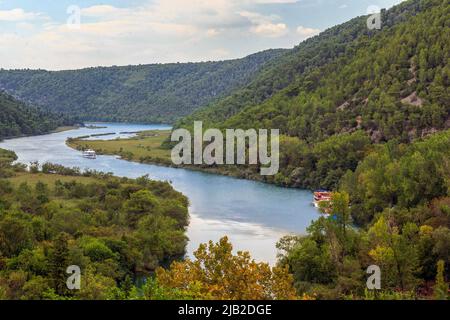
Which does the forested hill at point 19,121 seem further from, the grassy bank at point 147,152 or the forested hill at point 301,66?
the forested hill at point 301,66

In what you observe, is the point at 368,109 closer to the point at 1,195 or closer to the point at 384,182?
the point at 384,182

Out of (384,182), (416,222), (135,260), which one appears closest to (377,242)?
(416,222)

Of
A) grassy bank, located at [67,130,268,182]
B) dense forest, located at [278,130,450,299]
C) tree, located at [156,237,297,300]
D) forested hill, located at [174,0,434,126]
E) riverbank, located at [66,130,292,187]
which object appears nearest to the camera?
tree, located at [156,237,297,300]

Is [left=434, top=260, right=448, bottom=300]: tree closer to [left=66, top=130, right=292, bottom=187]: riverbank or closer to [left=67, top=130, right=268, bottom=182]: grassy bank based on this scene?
[left=66, top=130, right=292, bottom=187]: riverbank

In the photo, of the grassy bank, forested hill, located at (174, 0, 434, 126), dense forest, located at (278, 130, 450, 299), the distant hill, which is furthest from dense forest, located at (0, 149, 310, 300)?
forested hill, located at (174, 0, 434, 126)

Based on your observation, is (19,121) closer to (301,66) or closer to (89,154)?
(89,154)

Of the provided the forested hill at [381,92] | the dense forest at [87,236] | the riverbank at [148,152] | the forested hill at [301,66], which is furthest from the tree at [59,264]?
the forested hill at [301,66]
